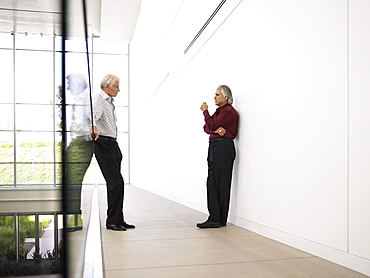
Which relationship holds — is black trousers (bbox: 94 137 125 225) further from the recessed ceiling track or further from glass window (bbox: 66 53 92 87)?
glass window (bbox: 66 53 92 87)

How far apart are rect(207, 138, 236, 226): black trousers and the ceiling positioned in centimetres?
213

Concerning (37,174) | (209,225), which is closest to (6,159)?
(37,174)

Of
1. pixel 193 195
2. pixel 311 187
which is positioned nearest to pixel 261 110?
pixel 311 187

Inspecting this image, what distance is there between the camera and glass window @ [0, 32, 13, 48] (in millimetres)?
614

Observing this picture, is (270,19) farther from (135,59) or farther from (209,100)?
(135,59)

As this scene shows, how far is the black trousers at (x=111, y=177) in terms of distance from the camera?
13.4ft

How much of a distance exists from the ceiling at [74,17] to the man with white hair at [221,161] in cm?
197

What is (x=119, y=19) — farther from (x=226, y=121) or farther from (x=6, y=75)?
(x=6, y=75)

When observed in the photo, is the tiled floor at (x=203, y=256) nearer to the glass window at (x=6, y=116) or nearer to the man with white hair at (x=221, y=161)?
the man with white hair at (x=221, y=161)

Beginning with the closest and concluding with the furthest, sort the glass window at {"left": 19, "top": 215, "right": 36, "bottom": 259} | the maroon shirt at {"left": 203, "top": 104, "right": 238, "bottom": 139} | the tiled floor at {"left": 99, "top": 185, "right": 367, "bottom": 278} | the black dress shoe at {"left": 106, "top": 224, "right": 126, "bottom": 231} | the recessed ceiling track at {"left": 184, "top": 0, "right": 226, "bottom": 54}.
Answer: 1. the glass window at {"left": 19, "top": 215, "right": 36, "bottom": 259}
2. the tiled floor at {"left": 99, "top": 185, "right": 367, "bottom": 278}
3. the black dress shoe at {"left": 106, "top": 224, "right": 126, "bottom": 231}
4. the maroon shirt at {"left": 203, "top": 104, "right": 238, "bottom": 139}
5. the recessed ceiling track at {"left": 184, "top": 0, "right": 226, "bottom": 54}

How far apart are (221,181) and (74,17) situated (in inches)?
138

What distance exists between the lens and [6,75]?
Result: 667mm

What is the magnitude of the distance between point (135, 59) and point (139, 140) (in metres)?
2.83

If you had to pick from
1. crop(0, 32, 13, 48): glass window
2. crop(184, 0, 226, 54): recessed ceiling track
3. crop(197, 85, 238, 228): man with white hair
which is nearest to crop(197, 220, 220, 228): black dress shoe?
crop(197, 85, 238, 228): man with white hair
